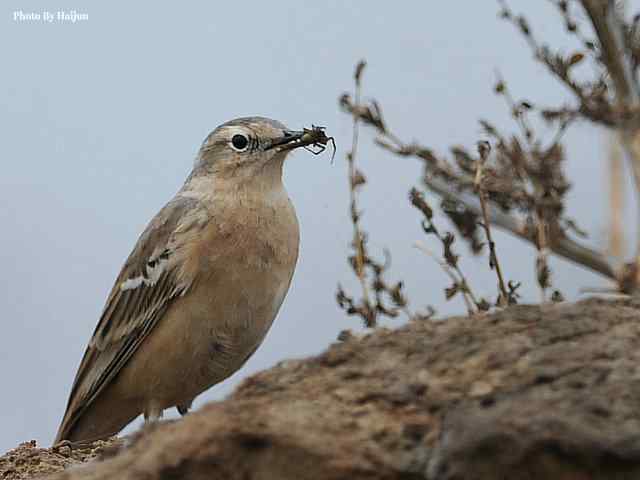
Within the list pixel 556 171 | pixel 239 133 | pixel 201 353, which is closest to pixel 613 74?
pixel 556 171

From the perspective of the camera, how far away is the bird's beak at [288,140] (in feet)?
22.8

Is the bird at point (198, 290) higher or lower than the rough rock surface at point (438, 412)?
higher

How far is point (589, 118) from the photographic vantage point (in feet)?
20.9

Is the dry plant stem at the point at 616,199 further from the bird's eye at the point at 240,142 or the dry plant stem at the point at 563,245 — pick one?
the bird's eye at the point at 240,142

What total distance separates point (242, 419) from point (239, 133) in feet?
13.7

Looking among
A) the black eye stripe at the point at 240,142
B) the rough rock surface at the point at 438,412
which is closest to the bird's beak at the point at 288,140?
the black eye stripe at the point at 240,142

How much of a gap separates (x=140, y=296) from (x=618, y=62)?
3.12 m

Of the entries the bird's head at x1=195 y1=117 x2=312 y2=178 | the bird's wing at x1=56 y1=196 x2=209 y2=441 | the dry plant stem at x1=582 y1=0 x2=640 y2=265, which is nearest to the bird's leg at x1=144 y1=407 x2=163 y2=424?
the bird's wing at x1=56 y1=196 x2=209 y2=441

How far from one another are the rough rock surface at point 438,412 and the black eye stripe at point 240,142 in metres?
3.50

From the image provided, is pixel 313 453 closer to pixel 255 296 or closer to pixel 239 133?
pixel 255 296

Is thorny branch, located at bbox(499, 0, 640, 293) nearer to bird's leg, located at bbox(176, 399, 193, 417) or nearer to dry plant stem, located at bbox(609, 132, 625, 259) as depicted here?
dry plant stem, located at bbox(609, 132, 625, 259)

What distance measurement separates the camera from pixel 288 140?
696 cm

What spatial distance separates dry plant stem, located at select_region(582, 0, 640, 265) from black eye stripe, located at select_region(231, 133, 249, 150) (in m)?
2.18

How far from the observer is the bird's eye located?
712 centimetres
